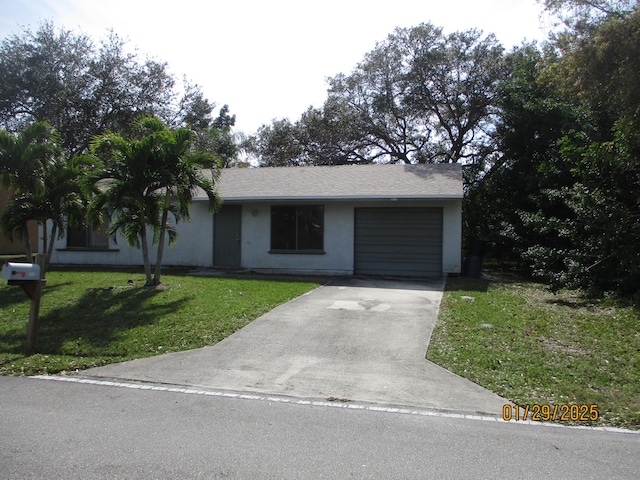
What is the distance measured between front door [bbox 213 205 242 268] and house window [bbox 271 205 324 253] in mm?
1245

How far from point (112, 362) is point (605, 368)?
631 cm

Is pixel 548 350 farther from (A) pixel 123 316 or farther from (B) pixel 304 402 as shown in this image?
(A) pixel 123 316

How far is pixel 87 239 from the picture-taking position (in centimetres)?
1797

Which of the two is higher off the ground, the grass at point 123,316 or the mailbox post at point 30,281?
the mailbox post at point 30,281

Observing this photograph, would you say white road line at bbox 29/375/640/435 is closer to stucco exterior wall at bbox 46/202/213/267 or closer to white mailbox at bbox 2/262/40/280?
white mailbox at bbox 2/262/40/280

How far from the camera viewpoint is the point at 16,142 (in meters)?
12.1

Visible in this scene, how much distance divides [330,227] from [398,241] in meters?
2.16

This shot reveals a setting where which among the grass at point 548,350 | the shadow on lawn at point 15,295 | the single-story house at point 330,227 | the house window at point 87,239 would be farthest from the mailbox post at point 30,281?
the house window at point 87,239

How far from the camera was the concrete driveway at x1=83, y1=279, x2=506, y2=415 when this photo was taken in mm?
5477

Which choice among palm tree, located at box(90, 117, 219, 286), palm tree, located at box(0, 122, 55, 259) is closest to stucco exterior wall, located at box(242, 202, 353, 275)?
palm tree, located at box(90, 117, 219, 286)

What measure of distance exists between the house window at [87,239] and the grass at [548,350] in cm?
1260

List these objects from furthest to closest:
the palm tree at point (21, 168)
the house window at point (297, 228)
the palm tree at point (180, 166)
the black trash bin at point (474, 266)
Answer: the house window at point (297, 228) < the black trash bin at point (474, 266) < the palm tree at point (21, 168) < the palm tree at point (180, 166)

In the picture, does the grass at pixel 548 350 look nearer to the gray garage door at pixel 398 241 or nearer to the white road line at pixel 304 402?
the white road line at pixel 304 402

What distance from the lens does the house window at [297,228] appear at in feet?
51.9
